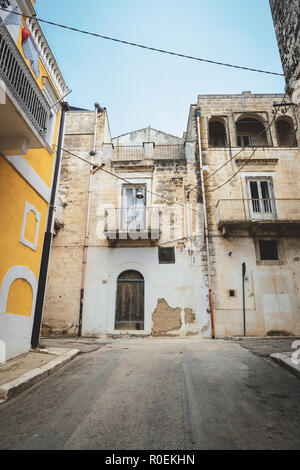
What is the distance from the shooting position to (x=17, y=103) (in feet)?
15.0

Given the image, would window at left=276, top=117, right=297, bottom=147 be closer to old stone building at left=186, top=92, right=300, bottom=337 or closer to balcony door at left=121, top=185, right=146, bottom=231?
old stone building at left=186, top=92, right=300, bottom=337

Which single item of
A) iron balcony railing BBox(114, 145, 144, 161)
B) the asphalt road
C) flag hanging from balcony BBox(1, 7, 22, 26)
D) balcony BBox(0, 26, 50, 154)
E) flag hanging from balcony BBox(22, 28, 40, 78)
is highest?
iron balcony railing BBox(114, 145, 144, 161)

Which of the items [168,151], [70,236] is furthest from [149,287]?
[168,151]

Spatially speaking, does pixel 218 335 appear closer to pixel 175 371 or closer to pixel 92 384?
pixel 175 371

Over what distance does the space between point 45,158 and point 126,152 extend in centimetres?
803

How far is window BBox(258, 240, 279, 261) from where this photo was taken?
12125mm

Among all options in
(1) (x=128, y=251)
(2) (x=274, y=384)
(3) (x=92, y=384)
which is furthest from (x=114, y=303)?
(2) (x=274, y=384)

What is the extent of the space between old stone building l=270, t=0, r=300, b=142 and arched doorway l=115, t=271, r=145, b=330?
29.4ft

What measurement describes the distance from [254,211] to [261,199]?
0.75 metres

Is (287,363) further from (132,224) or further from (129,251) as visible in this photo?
(132,224)

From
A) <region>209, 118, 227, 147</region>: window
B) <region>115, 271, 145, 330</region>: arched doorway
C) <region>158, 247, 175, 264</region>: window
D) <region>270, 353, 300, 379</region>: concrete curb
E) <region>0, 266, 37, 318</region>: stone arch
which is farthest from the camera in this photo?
<region>209, 118, 227, 147</region>: window

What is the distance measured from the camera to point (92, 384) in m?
4.17

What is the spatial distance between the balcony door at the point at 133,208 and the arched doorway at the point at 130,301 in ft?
7.56

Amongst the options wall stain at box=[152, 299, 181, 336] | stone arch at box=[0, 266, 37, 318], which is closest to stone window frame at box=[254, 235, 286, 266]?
wall stain at box=[152, 299, 181, 336]
